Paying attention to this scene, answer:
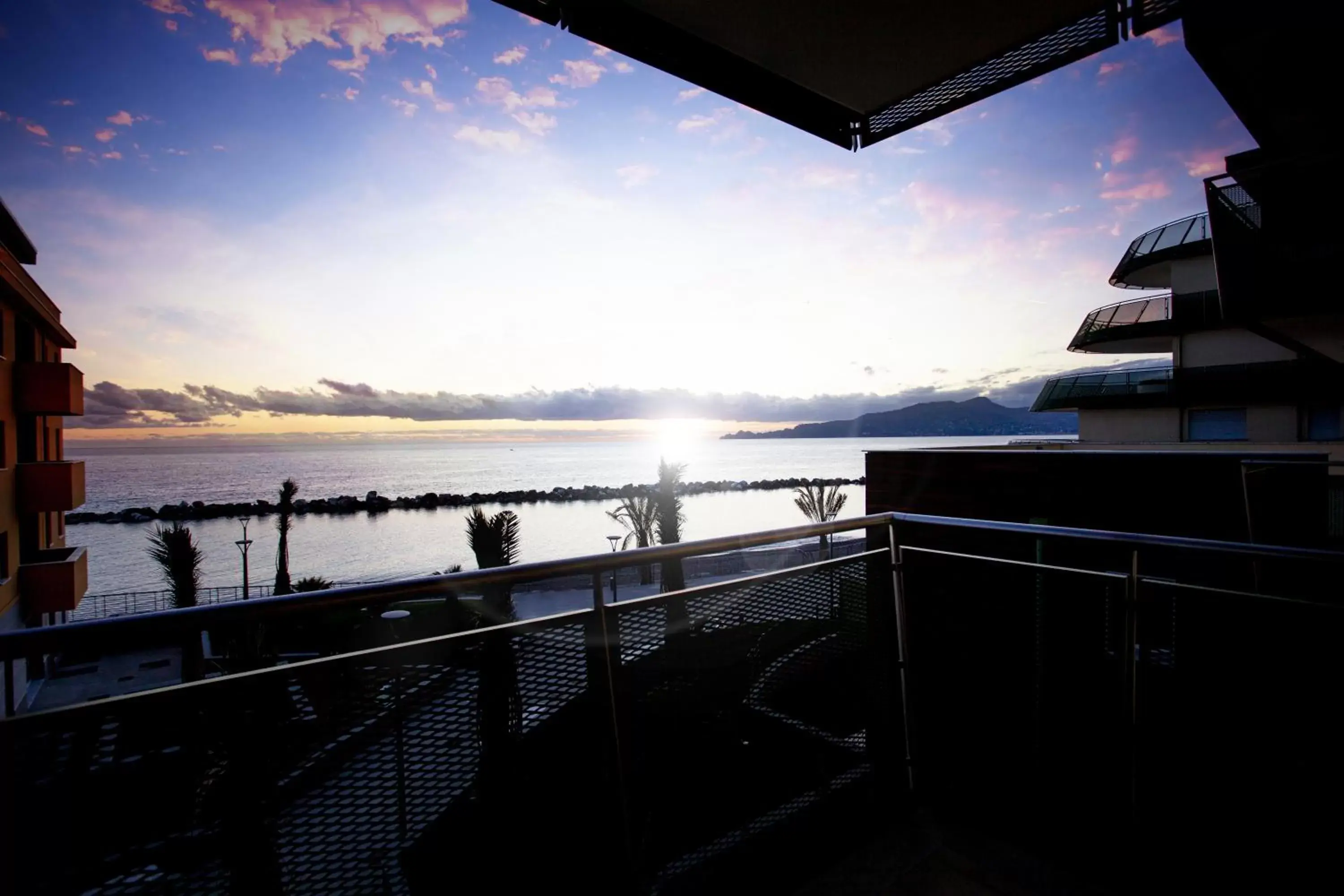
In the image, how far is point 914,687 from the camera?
9.49 ft

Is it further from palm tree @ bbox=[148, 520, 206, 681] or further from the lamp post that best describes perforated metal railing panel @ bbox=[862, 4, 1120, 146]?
palm tree @ bbox=[148, 520, 206, 681]

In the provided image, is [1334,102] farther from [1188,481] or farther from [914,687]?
[1188,481]

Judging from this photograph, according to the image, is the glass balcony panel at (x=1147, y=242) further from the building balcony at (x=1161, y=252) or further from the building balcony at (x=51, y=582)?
the building balcony at (x=51, y=582)

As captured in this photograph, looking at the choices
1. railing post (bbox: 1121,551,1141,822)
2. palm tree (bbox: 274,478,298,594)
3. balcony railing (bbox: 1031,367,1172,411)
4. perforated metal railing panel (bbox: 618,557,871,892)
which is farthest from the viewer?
palm tree (bbox: 274,478,298,594)

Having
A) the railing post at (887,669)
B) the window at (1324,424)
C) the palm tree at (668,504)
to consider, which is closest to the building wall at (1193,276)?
the window at (1324,424)

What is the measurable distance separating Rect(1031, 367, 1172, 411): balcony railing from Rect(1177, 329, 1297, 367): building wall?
845mm

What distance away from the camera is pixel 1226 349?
768 inches

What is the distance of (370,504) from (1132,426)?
6693 centimetres

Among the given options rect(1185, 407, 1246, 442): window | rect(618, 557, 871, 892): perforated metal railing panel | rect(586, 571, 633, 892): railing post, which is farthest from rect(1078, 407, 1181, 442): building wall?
rect(586, 571, 633, 892): railing post

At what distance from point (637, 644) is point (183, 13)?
12.5 metres

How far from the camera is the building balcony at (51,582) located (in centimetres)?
1883

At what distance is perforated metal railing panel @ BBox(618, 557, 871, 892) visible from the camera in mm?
1974

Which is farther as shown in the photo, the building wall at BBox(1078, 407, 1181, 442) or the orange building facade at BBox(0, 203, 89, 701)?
the building wall at BBox(1078, 407, 1181, 442)

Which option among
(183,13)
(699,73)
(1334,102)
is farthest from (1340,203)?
(183,13)
